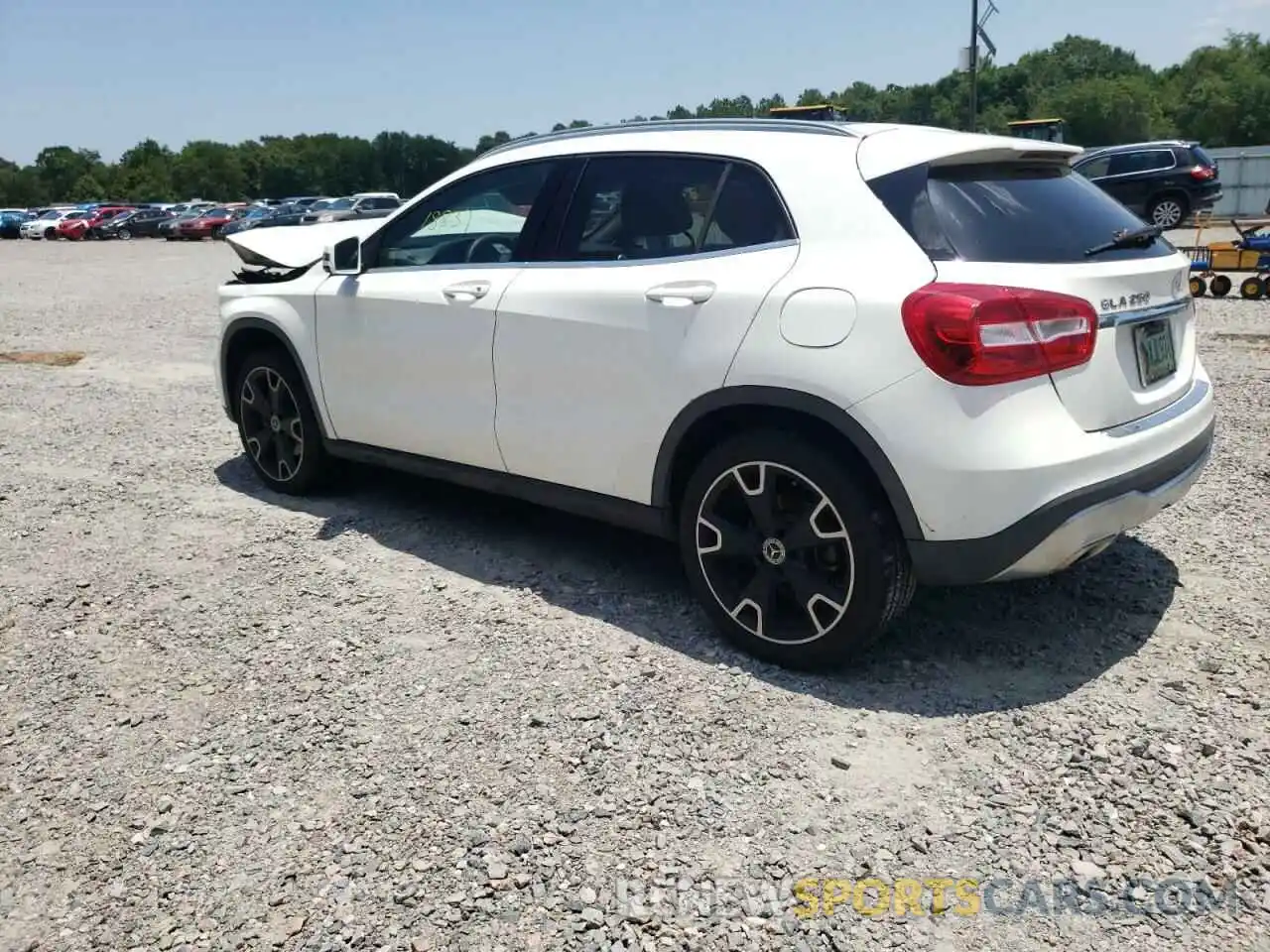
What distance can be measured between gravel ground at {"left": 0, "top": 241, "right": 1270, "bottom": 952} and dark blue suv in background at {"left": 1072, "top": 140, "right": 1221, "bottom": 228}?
64.6ft

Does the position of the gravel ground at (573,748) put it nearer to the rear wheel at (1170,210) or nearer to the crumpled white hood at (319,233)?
the crumpled white hood at (319,233)

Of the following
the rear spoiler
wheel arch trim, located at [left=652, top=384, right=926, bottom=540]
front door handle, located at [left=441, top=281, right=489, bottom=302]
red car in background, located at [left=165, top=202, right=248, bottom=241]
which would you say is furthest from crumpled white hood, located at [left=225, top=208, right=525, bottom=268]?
red car in background, located at [left=165, top=202, right=248, bottom=241]

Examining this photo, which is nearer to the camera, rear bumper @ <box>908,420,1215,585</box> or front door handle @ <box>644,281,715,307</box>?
rear bumper @ <box>908,420,1215,585</box>

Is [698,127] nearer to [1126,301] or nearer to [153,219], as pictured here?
[1126,301]

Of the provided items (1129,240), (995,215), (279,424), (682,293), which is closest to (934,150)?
(995,215)

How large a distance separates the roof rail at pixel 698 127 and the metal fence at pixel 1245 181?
3410 cm

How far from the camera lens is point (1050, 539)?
3.18m

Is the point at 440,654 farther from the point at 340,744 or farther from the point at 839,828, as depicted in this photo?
the point at 839,828

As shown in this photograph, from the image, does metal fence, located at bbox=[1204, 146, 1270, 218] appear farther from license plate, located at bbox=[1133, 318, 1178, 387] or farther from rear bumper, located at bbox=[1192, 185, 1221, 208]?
license plate, located at bbox=[1133, 318, 1178, 387]

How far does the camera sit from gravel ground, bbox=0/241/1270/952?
2.56 m

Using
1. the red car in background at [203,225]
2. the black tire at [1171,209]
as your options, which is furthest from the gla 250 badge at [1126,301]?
the red car in background at [203,225]

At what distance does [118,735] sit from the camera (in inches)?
133

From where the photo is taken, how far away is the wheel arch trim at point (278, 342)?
5285 mm

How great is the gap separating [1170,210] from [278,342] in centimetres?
2188
